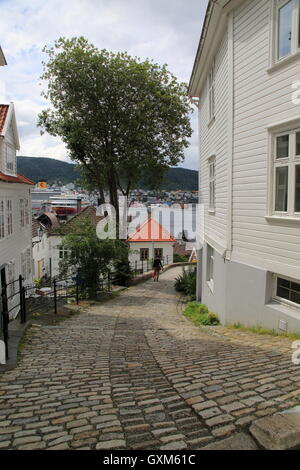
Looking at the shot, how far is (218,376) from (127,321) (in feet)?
20.8

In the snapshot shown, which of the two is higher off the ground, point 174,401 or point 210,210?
point 210,210

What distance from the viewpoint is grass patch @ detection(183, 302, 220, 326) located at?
10000mm

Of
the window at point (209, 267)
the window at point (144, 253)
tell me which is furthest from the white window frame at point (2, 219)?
the window at point (144, 253)

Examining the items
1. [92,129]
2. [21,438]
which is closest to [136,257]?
[92,129]

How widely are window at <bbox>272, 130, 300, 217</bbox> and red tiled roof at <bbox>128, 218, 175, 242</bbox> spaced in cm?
3200

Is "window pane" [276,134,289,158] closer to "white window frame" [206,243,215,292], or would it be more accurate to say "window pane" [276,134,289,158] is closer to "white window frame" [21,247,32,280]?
"white window frame" [206,243,215,292]

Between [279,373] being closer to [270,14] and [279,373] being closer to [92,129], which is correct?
[270,14]

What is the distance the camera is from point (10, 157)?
16.8 metres

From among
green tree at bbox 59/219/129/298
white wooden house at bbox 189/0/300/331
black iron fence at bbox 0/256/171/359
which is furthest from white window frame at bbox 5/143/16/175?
white wooden house at bbox 189/0/300/331

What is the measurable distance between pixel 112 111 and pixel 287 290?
634 inches

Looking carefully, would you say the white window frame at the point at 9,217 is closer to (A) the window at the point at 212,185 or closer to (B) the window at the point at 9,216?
(B) the window at the point at 9,216

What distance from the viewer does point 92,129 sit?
2038 centimetres

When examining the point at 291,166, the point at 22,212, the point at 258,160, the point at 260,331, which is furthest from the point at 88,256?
the point at 291,166

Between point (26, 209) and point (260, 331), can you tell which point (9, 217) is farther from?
point (260, 331)
